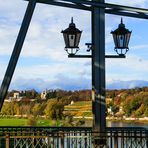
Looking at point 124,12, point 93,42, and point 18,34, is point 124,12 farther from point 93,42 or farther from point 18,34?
point 18,34

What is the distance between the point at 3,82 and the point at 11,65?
278mm

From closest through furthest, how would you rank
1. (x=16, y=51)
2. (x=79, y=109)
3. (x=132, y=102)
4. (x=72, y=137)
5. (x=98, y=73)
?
(x=16, y=51) < (x=98, y=73) < (x=72, y=137) < (x=132, y=102) < (x=79, y=109)

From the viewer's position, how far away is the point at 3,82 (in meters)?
7.29

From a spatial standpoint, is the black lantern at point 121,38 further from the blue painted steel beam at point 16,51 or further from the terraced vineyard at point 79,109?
the terraced vineyard at point 79,109

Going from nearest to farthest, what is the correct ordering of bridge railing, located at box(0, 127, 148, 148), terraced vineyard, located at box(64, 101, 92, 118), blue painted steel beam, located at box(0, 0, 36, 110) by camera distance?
blue painted steel beam, located at box(0, 0, 36, 110) → bridge railing, located at box(0, 127, 148, 148) → terraced vineyard, located at box(64, 101, 92, 118)

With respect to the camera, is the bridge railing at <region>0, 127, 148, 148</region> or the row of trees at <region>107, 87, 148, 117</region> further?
the row of trees at <region>107, 87, 148, 117</region>

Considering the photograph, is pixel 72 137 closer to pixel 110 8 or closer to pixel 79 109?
pixel 110 8

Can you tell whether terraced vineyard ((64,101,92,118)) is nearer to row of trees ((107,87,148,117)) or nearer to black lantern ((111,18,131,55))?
row of trees ((107,87,148,117))

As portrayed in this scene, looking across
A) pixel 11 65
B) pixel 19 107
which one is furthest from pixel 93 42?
pixel 19 107

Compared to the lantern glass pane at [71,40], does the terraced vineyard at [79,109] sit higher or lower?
lower

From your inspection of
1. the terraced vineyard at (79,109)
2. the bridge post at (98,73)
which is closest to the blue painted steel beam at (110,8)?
the bridge post at (98,73)

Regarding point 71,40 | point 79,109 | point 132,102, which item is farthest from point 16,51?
point 79,109

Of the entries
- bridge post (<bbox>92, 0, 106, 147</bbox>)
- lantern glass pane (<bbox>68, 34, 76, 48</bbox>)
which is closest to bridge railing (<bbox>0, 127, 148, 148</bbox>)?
bridge post (<bbox>92, 0, 106, 147</bbox>)

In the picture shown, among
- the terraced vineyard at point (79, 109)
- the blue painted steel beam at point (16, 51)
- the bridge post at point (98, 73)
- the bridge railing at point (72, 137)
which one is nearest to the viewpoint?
the blue painted steel beam at point (16, 51)
